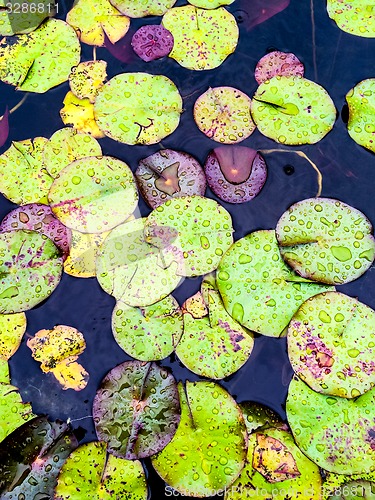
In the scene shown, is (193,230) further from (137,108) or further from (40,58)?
(40,58)

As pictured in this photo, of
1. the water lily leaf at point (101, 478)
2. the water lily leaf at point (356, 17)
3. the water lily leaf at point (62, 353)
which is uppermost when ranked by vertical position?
the water lily leaf at point (356, 17)

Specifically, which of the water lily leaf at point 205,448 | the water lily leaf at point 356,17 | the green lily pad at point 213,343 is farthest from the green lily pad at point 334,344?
the water lily leaf at point 356,17

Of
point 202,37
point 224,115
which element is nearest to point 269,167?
point 224,115

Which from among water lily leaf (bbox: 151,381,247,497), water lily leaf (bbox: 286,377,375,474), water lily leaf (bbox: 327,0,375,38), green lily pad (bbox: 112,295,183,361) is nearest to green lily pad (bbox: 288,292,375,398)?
water lily leaf (bbox: 286,377,375,474)

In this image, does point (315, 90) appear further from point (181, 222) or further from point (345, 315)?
point (345, 315)

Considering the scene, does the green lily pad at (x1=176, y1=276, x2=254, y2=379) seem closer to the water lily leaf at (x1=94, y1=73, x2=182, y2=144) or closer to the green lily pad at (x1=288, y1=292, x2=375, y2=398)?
the green lily pad at (x1=288, y1=292, x2=375, y2=398)

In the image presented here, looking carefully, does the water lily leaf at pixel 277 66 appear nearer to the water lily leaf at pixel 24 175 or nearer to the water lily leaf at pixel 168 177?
the water lily leaf at pixel 168 177
